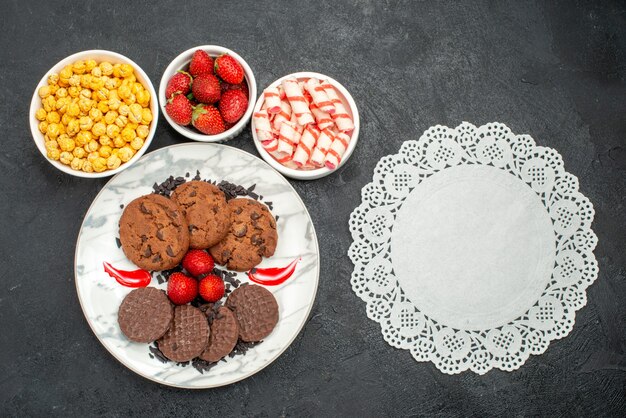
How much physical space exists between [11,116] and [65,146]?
1.19ft

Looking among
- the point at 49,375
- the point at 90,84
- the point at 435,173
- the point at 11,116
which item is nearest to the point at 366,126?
the point at 435,173

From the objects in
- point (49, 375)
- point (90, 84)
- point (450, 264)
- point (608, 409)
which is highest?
point (90, 84)

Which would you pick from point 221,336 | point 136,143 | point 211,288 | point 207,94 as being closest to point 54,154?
point 136,143

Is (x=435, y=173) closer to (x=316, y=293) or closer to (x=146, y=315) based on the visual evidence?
(x=316, y=293)

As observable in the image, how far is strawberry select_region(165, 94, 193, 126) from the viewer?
1849 millimetres

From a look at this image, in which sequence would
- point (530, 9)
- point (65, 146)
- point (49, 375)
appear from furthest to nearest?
point (530, 9)
point (49, 375)
point (65, 146)

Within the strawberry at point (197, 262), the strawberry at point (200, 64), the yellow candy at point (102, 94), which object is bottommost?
the strawberry at point (197, 262)

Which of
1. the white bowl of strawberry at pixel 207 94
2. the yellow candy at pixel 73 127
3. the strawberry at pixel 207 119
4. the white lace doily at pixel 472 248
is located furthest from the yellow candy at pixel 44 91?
the white lace doily at pixel 472 248

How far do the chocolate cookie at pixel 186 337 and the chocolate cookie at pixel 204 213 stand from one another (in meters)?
0.22

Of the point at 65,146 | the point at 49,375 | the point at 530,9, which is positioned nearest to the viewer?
the point at 65,146

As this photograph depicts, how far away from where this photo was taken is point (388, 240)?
79.7 inches

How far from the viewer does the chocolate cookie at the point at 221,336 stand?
1866 millimetres

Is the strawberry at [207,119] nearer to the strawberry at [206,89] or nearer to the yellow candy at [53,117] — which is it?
the strawberry at [206,89]

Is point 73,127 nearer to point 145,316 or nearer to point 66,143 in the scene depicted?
point 66,143
